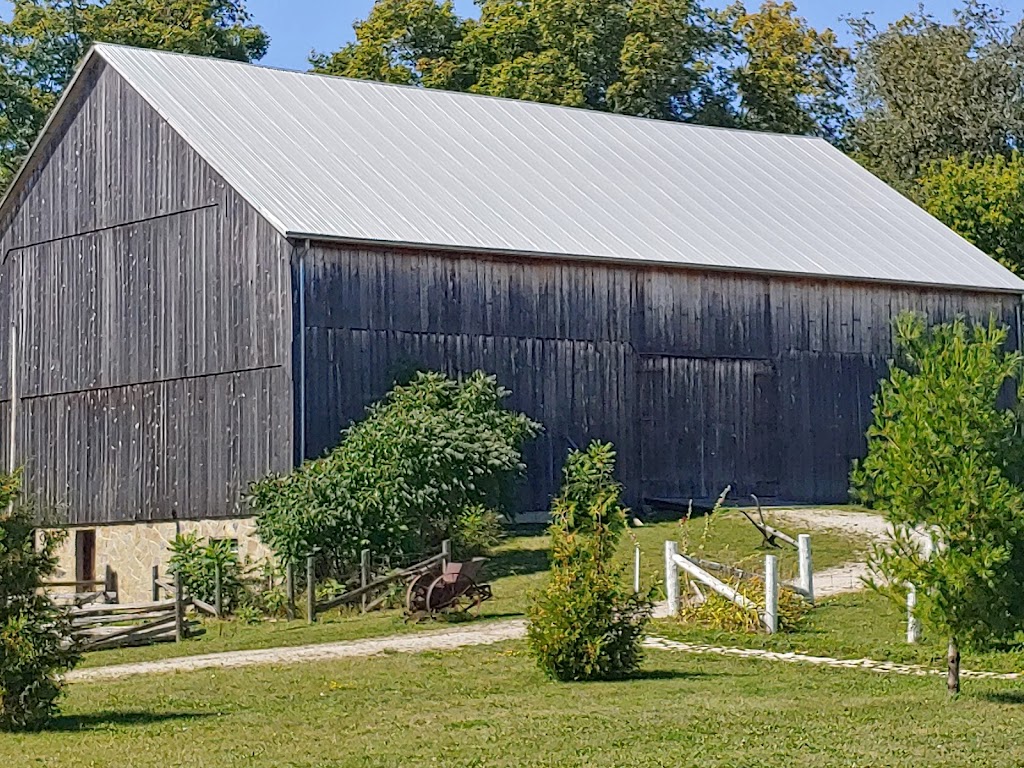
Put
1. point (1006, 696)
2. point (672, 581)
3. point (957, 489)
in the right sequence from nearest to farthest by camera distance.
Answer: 1. point (957, 489)
2. point (1006, 696)
3. point (672, 581)

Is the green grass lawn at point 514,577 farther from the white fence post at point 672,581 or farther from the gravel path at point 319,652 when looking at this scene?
the gravel path at point 319,652

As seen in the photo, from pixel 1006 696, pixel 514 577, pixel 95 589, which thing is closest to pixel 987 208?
pixel 514 577

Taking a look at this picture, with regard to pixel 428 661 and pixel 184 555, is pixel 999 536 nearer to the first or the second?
pixel 428 661

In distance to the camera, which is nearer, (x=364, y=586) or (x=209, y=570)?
(x=364, y=586)

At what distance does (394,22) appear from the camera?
6272 cm

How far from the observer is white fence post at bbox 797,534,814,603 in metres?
25.9

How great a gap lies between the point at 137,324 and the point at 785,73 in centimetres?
3237

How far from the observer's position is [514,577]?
3172 cm

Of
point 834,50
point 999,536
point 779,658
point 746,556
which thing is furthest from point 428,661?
point 834,50

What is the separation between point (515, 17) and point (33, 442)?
1027 inches

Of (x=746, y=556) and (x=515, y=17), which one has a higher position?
(x=515, y=17)

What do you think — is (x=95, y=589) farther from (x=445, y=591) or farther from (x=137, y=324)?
(x=445, y=591)

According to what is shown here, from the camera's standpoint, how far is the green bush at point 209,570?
32344 millimetres

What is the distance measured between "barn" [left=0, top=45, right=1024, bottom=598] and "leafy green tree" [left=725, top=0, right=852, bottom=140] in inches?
784
